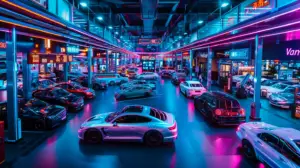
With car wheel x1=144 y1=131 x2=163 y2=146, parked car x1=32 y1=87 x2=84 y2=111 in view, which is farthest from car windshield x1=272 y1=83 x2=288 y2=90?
parked car x1=32 y1=87 x2=84 y2=111

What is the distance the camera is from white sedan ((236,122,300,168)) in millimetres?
6023

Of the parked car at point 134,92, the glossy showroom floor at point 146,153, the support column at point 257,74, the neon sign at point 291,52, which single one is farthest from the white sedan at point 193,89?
the neon sign at point 291,52

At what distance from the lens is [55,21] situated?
8984 mm

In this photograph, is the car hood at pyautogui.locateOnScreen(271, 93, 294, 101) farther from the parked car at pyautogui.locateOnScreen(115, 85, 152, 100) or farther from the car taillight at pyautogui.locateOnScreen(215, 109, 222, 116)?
the parked car at pyautogui.locateOnScreen(115, 85, 152, 100)

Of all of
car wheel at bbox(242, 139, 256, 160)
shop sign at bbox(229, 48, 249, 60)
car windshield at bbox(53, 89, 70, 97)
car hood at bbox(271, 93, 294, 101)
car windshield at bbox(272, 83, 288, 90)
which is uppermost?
shop sign at bbox(229, 48, 249, 60)

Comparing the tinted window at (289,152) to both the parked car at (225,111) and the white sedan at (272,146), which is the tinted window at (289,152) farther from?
the parked car at (225,111)

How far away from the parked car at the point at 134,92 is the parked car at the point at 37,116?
7.66m

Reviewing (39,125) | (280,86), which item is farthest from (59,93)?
(280,86)

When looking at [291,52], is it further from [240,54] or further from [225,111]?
[240,54]

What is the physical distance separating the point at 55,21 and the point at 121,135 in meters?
4.99

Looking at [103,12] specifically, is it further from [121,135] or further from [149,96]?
[121,135]

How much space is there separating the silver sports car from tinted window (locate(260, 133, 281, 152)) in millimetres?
3077

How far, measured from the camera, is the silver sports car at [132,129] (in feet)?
29.1

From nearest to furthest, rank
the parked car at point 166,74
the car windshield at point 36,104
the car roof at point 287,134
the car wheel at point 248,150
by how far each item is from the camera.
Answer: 1. the car roof at point 287,134
2. the car wheel at point 248,150
3. the car windshield at point 36,104
4. the parked car at point 166,74
